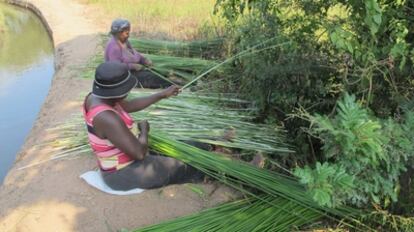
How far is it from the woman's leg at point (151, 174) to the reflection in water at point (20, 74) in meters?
2.43

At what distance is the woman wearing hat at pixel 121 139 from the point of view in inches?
123

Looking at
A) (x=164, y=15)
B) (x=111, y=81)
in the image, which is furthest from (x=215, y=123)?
(x=164, y=15)

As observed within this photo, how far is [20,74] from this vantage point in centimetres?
859

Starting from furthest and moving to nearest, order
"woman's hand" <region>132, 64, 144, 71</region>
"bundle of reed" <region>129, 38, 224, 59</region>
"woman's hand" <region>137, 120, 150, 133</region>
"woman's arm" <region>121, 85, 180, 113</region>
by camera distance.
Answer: "bundle of reed" <region>129, 38, 224, 59</region> < "woman's hand" <region>132, 64, 144, 71</region> < "woman's arm" <region>121, 85, 180, 113</region> < "woman's hand" <region>137, 120, 150, 133</region>

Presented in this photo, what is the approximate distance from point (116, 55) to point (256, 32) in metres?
1.67

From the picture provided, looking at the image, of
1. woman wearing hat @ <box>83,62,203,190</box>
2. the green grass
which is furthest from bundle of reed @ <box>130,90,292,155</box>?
the green grass

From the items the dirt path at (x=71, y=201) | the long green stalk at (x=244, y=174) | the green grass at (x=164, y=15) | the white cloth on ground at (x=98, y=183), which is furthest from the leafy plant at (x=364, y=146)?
the green grass at (x=164, y=15)

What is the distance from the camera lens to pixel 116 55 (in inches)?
210

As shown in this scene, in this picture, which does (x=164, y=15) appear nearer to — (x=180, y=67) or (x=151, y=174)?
(x=180, y=67)

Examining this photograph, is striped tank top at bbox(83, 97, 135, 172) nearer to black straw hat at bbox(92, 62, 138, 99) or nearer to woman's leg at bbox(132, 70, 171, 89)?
black straw hat at bbox(92, 62, 138, 99)

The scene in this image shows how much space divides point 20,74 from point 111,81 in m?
6.12

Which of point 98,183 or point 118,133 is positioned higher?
point 118,133

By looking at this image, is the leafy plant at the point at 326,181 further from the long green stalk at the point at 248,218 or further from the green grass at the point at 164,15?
the green grass at the point at 164,15

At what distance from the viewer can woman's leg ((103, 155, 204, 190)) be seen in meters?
3.46
